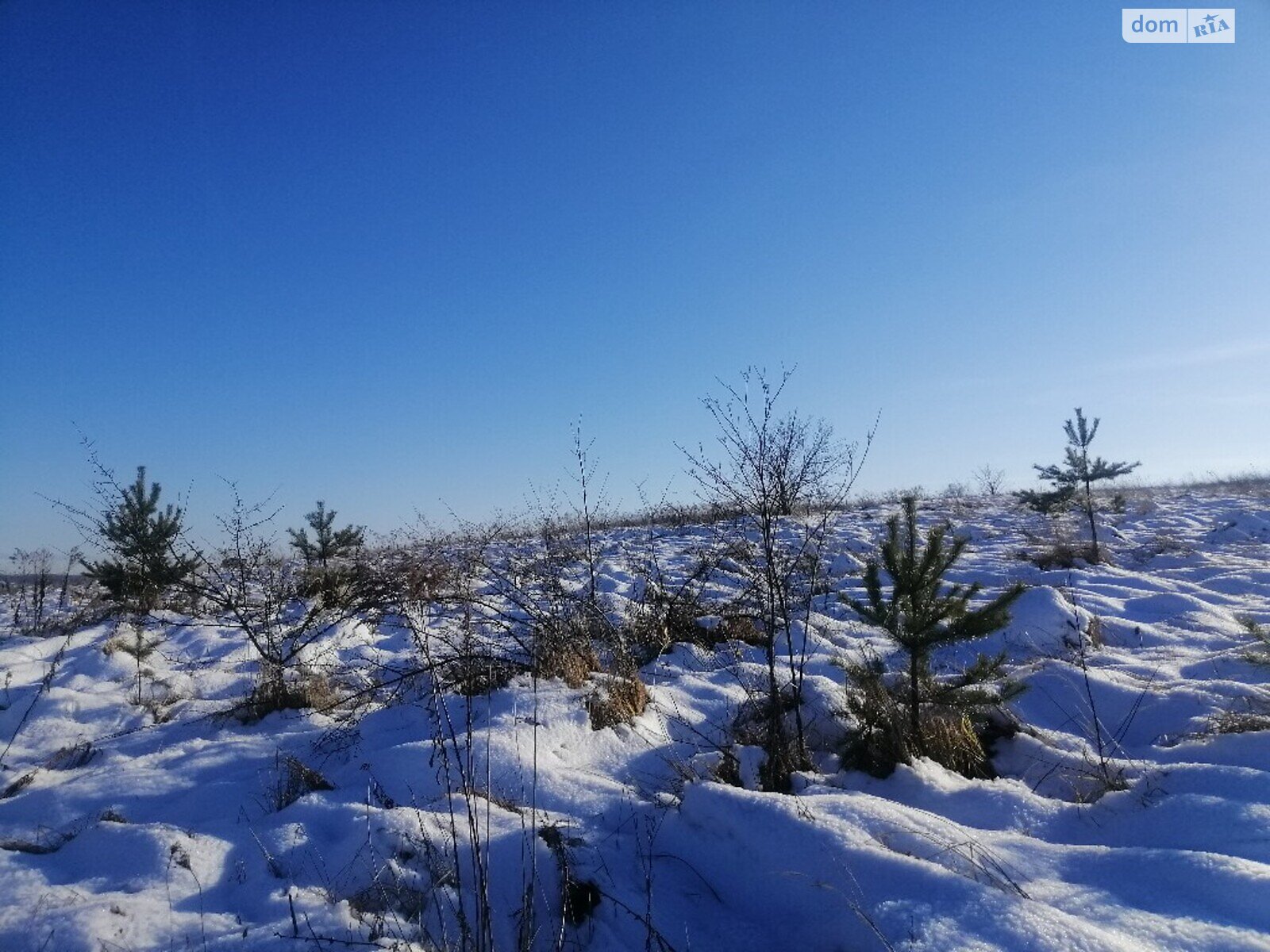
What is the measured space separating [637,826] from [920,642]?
1632 mm

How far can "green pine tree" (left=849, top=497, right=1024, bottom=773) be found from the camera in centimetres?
343

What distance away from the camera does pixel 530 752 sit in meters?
3.64

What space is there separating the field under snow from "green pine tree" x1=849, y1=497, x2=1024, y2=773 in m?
0.20

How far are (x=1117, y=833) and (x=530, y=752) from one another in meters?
2.52

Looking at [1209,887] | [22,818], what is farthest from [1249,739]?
[22,818]

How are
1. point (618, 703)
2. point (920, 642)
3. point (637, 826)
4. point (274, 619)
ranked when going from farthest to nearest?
point (274, 619)
point (618, 703)
point (920, 642)
point (637, 826)

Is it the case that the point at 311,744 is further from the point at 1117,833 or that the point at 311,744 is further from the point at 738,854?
the point at 1117,833

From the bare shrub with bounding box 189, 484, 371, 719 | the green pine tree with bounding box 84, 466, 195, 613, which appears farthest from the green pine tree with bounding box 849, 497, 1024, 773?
the green pine tree with bounding box 84, 466, 195, 613

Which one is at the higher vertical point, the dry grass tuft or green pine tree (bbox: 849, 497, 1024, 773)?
green pine tree (bbox: 849, 497, 1024, 773)

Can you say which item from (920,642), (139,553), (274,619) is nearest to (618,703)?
(920,642)

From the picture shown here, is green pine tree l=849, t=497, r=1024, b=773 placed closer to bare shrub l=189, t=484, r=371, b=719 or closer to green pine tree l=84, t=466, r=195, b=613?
bare shrub l=189, t=484, r=371, b=719

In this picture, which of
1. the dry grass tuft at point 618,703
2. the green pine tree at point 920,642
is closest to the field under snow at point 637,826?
the dry grass tuft at point 618,703

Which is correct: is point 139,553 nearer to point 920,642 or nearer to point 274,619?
point 274,619

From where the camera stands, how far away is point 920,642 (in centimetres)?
349
